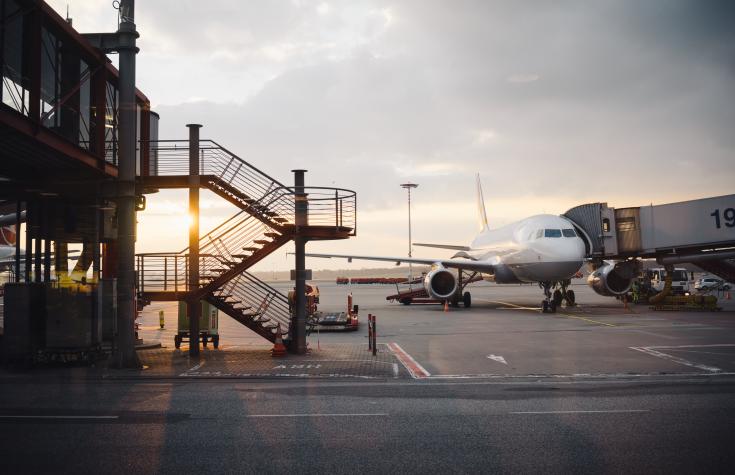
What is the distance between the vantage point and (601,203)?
35.8 metres

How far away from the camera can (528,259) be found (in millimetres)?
32469

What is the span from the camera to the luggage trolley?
2044 cm

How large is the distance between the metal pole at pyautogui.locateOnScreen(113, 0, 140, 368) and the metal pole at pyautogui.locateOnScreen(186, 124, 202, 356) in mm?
1992

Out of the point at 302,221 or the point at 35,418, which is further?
the point at 302,221

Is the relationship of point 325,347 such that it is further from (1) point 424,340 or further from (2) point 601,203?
(2) point 601,203

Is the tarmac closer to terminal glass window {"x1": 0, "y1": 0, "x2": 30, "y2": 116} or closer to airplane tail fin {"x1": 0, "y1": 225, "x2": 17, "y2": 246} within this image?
terminal glass window {"x1": 0, "y1": 0, "x2": 30, "y2": 116}

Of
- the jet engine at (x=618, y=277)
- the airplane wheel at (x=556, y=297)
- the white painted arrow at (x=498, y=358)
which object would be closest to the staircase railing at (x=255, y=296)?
the white painted arrow at (x=498, y=358)

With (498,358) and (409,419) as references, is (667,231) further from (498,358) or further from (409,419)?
(409,419)

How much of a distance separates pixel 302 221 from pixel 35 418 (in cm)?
969

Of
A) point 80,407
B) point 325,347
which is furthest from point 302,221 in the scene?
point 80,407

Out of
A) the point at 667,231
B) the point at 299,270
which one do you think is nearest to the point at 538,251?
the point at 667,231

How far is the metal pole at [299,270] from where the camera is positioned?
18000mm

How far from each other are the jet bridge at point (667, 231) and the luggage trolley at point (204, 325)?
23.3 meters

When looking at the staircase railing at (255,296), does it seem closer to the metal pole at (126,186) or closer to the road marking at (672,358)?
the metal pole at (126,186)
